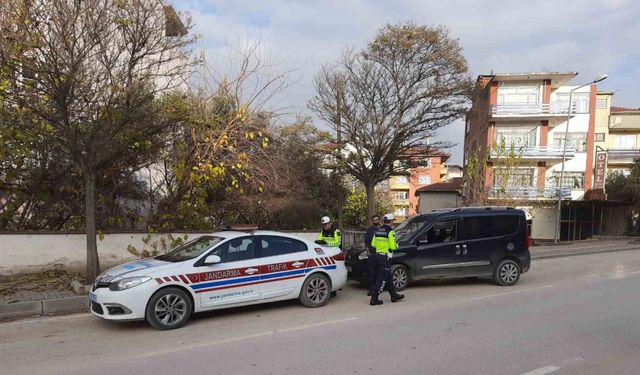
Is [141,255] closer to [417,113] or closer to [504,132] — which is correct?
[417,113]

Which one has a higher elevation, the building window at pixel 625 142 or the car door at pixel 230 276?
the building window at pixel 625 142

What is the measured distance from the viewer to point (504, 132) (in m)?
42.0

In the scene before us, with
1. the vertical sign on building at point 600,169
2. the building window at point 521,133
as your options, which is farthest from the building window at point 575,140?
the vertical sign on building at point 600,169

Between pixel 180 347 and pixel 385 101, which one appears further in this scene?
pixel 385 101

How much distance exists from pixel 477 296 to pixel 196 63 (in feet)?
25.6

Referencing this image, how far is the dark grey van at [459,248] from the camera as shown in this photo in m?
10.5

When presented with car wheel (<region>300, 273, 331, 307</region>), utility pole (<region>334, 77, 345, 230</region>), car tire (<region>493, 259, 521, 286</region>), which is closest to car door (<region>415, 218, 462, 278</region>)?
car tire (<region>493, 259, 521, 286</region>)

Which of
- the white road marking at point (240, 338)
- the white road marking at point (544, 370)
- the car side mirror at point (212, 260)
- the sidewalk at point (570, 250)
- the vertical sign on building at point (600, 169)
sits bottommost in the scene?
the sidewalk at point (570, 250)

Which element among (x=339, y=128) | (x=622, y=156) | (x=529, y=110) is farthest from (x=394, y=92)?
(x=622, y=156)

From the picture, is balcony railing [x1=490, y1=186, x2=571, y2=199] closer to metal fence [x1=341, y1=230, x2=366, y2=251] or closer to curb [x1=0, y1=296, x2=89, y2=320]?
metal fence [x1=341, y1=230, x2=366, y2=251]

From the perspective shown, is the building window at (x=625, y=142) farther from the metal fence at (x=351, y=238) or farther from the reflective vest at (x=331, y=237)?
the reflective vest at (x=331, y=237)

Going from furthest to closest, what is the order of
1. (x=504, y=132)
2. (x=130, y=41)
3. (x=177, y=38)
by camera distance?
(x=504, y=132), (x=177, y=38), (x=130, y=41)

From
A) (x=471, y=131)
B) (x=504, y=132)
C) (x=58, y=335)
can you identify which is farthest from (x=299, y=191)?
(x=471, y=131)

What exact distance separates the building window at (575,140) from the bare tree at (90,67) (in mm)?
39779
